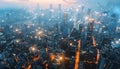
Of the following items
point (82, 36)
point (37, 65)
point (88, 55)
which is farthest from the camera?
point (82, 36)

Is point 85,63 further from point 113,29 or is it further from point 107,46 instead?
point 113,29

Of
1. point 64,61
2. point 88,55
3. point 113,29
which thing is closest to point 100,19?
point 113,29

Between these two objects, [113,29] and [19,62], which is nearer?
[19,62]

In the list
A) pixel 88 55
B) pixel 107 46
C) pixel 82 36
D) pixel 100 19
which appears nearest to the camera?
pixel 88 55

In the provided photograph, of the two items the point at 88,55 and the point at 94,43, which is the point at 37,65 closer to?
the point at 88,55

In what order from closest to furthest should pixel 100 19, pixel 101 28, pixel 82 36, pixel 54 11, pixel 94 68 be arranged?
pixel 94 68, pixel 82 36, pixel 101 28, pixel 100 19, pixel 54 11

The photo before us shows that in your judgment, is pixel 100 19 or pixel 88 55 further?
pixel 100 19

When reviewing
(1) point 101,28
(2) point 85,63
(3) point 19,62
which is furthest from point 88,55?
(1) point 101,28

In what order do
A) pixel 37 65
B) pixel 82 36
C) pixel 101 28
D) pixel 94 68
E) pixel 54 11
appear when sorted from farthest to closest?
pixel 54 11 < pixel 101 28 < pixel 82 36 < pixel 94 68 < pixel 37 65
